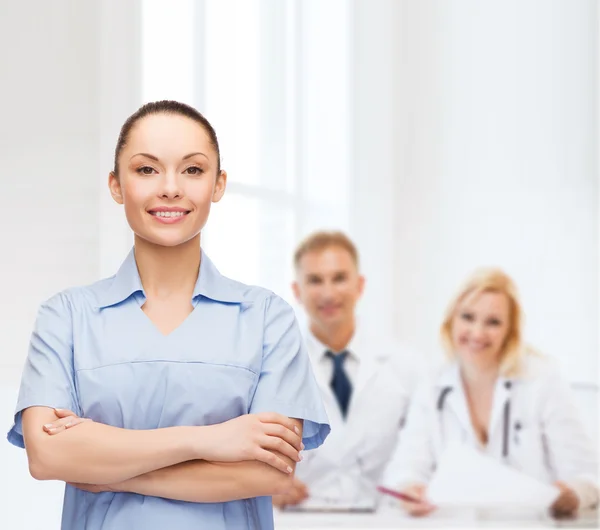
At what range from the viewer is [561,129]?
3574 mm

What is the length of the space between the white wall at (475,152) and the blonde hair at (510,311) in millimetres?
62

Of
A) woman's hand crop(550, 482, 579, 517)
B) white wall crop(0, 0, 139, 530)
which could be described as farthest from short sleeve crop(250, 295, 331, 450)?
woman's hand crop(550, 482, 579, 517)

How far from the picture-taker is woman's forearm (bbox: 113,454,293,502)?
128 cm

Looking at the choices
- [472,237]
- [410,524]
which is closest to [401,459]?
[410,524]

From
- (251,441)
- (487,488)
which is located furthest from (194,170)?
(487,488)

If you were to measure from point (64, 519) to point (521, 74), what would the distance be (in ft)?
9.06

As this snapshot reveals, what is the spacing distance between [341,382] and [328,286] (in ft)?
1.20

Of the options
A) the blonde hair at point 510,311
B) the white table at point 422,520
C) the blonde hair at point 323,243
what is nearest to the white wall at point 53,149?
the blonde hair at point 323,243

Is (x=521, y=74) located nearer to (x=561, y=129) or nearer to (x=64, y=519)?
(x=561, y=129)

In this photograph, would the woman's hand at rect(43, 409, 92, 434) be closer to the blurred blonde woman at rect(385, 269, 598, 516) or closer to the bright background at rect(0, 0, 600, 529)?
the bright background at rect(0, 0, 600, 529)

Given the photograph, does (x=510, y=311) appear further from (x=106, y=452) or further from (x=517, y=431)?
(x=106, y=452)

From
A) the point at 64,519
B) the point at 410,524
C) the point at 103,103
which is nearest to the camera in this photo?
the point at 64,519

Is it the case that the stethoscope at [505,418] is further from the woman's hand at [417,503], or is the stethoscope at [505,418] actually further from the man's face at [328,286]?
the man's face at [328,286]

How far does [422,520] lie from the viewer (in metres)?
3.39
